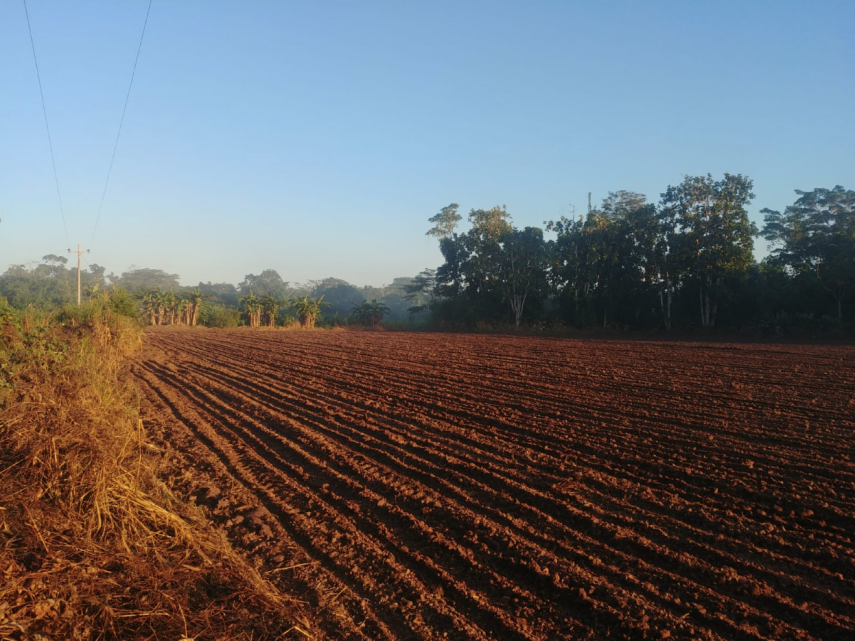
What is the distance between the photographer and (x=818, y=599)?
3297 millimetres

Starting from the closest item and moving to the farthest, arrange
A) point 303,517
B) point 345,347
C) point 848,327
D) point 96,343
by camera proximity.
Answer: point 303,517, point 96,343, point 345,347, point 848,327

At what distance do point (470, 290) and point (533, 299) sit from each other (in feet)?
18.2

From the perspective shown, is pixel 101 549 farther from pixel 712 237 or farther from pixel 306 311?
pixel 306 311

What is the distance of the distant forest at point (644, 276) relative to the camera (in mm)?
27094

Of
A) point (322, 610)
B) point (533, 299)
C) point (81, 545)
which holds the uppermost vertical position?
point (533, 299)

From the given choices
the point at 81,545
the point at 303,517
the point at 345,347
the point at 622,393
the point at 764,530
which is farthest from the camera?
the point at 345,347

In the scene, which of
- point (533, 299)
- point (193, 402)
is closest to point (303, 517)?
point (193, 402)

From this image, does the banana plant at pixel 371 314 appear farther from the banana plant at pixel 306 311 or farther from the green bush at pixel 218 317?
the green bush at pixel 218 317

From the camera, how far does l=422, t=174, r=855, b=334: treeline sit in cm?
2700

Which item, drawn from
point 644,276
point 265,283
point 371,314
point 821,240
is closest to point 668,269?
point 644,276

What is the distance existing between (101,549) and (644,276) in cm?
3234

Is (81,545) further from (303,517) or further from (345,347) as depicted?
(345,347)

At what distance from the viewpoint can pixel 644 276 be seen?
31375 millimetres

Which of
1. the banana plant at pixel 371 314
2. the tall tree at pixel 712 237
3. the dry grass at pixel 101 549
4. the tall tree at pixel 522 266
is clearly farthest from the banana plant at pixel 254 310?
the dry grass at pixel 101 549
